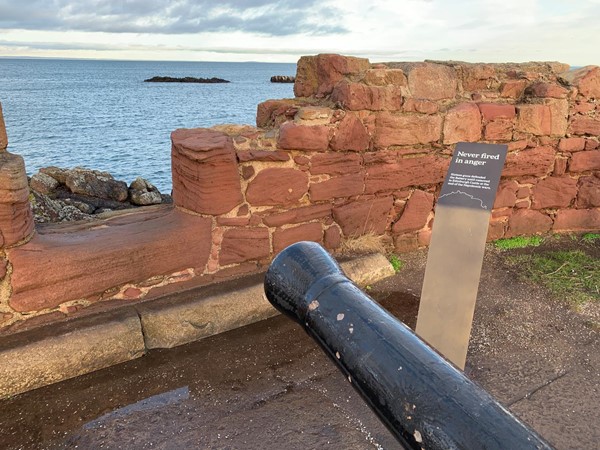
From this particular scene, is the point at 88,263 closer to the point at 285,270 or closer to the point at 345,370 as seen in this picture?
the point at 285,270

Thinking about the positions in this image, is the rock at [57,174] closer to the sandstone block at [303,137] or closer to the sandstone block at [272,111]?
the sandstone block at [272,111]

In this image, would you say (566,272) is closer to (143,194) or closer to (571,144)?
(571,144)

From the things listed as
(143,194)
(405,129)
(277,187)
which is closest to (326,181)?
(277,187)

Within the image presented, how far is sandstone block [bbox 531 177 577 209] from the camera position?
591cm

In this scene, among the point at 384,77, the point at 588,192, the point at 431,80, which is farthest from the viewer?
the point at 588,192

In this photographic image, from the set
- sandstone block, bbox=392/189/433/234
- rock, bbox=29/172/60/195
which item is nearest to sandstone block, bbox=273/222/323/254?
sandstone block, bbox=392/189/433/234

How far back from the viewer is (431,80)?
518cm

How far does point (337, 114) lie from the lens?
4.66 m

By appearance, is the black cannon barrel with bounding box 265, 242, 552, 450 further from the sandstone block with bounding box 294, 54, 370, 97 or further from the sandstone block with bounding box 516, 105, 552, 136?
the sandstone block with bounding box 516, 105, 552, 136

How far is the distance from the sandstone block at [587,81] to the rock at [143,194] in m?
11.2

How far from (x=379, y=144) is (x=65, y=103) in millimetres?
63734

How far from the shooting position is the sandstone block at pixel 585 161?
589 cm

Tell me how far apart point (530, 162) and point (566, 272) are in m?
1.34

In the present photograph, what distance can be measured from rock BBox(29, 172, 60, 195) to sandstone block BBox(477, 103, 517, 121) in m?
11.9
